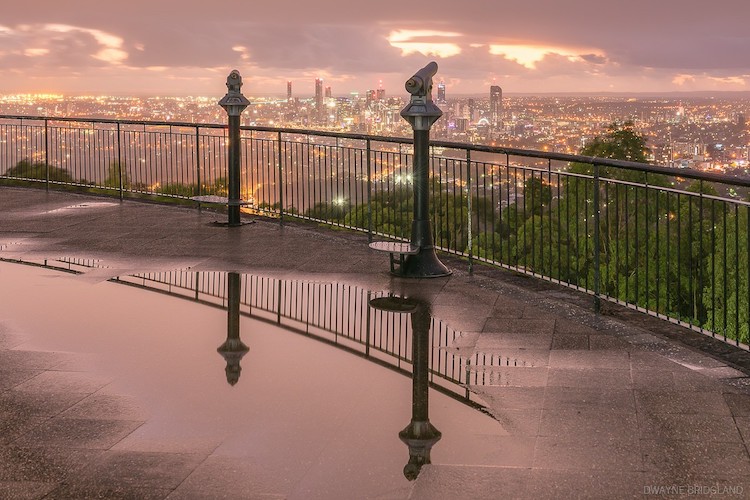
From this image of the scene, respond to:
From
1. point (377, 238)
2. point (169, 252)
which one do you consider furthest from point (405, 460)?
point (377, 238)

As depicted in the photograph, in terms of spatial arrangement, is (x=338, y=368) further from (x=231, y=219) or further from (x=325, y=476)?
(x=231, y=219)

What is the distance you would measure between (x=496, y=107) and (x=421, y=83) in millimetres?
133209

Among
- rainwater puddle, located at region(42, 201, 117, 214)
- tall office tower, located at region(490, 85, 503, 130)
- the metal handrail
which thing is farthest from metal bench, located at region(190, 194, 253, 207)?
tall office tower, located at region(490, 85, 503, 130)

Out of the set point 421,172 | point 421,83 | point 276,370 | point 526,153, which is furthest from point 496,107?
point 276,370

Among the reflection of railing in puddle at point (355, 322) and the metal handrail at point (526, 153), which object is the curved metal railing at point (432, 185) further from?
the reflection of railing in puddle at point (355, 322)

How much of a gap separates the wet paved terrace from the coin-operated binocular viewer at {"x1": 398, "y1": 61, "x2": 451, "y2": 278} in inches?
10.2

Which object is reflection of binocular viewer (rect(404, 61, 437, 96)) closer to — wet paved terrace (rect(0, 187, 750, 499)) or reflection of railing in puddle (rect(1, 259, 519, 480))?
wet paved terrace (rect(0, 187, 750, 499))

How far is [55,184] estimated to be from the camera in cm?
1947

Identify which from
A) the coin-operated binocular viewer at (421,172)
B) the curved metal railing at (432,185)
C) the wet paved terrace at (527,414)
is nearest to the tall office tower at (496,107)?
the curved metal railing at (432,185)

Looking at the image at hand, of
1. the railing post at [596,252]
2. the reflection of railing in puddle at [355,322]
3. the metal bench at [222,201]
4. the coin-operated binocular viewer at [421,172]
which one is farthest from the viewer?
the metal bench at [222,201]

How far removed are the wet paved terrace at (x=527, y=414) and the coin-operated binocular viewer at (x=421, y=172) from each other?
260 millimetres

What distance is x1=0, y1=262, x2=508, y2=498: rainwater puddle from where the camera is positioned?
4.88 meters

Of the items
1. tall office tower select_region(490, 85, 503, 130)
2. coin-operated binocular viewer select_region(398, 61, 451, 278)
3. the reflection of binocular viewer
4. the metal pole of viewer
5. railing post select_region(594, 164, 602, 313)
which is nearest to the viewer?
railing post select_region(594, 164, 602, 313)

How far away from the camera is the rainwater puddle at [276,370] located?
4.88m
